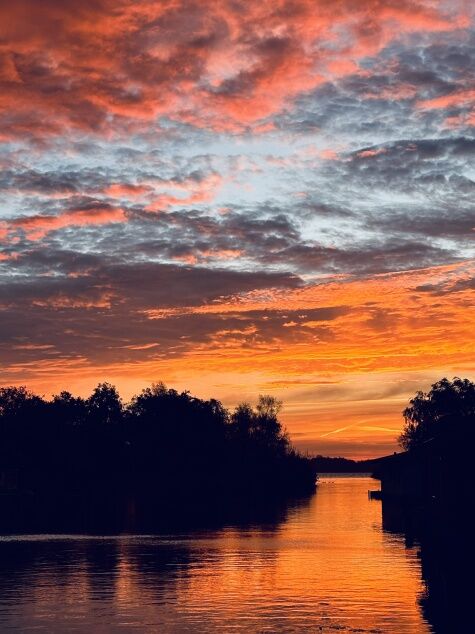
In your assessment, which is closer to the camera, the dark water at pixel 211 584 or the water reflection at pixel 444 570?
the dark water at pixel 211 584

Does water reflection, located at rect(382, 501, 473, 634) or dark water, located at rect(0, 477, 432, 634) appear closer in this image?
dark water, located at rect(0, 477, 432, 634)

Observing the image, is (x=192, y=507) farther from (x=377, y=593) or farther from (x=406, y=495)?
(x=377, y=593)

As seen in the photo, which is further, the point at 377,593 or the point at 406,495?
the point at 406,495

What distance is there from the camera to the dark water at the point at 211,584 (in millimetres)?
36438

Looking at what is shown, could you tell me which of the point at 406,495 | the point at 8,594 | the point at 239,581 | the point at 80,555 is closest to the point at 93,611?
the point at 8,594

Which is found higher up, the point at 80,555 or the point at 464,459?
the point at 464,459

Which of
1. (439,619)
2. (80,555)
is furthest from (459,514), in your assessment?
(80,555)

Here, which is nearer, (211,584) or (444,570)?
(211,584)

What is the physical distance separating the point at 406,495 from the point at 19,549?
Answer: 59072mm

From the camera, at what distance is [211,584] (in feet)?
154

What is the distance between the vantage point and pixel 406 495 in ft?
375

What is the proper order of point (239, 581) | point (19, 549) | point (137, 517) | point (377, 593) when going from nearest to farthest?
point (377, 593) → point (239, 581) → point (19, 549) → point (137, 517)

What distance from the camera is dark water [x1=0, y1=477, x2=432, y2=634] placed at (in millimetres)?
36438

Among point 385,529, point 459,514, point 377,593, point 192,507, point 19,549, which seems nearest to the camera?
point 377,593
